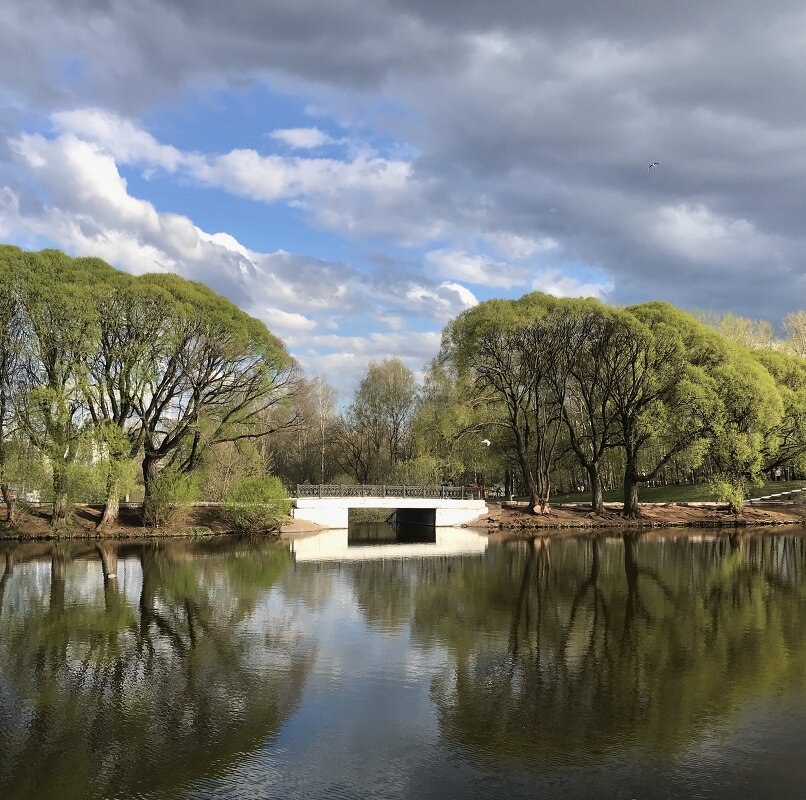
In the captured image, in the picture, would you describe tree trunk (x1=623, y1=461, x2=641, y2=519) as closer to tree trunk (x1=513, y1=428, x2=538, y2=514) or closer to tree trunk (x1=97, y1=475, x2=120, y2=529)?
tree trunk (x1=513, y1=428, x2=538, y2=514)

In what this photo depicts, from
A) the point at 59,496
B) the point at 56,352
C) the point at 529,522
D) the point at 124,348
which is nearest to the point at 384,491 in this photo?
the point at 529,522

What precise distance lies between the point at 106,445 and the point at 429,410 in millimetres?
26691

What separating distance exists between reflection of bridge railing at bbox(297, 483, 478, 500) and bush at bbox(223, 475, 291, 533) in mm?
6151

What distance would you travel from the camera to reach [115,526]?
4731 cm

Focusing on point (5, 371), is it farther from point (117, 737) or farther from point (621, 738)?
point (621, 738)

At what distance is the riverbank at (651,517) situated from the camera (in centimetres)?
5816

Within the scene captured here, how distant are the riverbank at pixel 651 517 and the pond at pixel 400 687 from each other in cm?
3027

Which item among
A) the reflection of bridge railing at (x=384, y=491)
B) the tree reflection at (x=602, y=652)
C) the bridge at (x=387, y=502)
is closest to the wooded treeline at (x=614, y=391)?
the reflection of bridge railing at (x=384, y=491)

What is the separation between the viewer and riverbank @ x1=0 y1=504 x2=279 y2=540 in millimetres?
44219

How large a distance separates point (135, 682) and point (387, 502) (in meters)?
44.5

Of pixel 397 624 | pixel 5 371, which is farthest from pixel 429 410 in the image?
pixel 397 624

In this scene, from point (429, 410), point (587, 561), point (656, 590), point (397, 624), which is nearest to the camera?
point (397, 624)

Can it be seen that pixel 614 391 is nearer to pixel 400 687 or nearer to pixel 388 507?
pixel 388 507

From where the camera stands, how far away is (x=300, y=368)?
61.2 m
